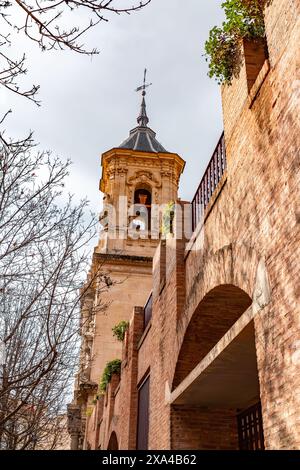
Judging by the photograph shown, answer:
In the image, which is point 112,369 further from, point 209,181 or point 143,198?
point 143,198

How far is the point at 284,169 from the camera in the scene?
5.33 m

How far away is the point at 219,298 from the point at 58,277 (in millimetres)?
2766

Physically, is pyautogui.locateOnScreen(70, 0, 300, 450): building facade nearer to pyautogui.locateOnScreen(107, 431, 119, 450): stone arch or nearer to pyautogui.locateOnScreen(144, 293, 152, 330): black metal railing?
pyautogui.locateOnScreen(144, 293, 152, 330): black metal railing

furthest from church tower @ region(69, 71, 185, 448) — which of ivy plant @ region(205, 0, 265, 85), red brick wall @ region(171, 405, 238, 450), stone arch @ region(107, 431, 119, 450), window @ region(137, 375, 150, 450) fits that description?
ivy plant @ region(205, 0, 265, 85)

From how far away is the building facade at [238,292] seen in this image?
5.14m

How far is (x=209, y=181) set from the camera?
28.9ft

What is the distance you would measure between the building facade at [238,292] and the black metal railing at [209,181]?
2 cm

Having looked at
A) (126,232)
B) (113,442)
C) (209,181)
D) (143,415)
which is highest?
(126,232)

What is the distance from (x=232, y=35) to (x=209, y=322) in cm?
452

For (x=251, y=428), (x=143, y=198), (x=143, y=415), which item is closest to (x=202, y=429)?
(x=251, y=428)

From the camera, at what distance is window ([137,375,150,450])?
481 inches
